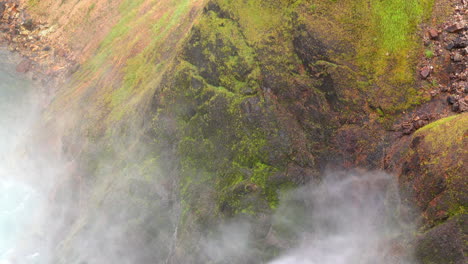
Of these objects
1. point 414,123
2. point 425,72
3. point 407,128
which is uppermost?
point 425,72

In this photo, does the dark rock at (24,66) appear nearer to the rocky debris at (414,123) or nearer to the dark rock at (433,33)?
the rocky debris at (414,123)

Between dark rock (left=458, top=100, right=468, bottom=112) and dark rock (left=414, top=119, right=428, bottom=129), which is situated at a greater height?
dark rock (left=458, top=100, right=468, bottom=112)

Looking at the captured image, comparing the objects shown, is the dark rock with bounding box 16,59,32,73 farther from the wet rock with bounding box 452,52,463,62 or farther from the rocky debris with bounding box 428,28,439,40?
the wet rock with bounding box 452,52,463,62

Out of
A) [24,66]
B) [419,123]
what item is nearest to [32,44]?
[24,66]

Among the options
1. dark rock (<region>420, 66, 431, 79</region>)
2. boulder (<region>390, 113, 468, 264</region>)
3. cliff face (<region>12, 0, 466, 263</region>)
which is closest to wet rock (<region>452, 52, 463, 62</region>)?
dark rock (<region>420, 66, 431, 79</region>)

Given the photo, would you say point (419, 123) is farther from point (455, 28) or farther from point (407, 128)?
point (455, 28)

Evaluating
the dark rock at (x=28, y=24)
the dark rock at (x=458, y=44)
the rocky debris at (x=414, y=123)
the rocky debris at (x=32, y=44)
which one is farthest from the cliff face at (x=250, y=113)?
the dark rock at (x=28, y=24)
